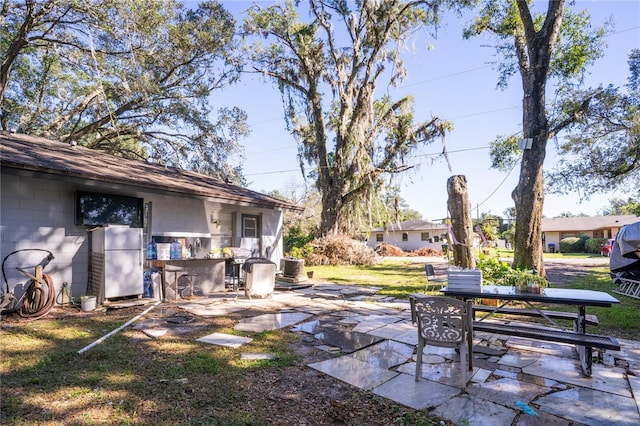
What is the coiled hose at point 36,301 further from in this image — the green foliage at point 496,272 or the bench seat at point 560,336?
the green foliage at point 496,272

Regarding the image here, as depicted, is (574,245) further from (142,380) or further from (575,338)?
(142,380)

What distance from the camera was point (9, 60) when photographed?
10516 millimetres

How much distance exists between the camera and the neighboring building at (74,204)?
570 cm

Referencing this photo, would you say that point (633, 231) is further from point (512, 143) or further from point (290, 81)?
point (290, 81)

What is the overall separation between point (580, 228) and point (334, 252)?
32511mm

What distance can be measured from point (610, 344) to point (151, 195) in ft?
26.4

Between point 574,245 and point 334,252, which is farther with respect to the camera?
point 574,245

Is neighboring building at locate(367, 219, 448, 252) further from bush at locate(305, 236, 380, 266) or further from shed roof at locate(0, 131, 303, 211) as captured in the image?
shed roof at locate(0, 131, 303, 211)

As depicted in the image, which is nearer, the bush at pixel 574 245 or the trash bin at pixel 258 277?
the trash bin at pixel 258 277

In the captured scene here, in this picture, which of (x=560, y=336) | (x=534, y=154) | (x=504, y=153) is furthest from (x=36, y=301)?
(x=504, y=153)

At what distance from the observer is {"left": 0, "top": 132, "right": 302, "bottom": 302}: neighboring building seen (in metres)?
5.70

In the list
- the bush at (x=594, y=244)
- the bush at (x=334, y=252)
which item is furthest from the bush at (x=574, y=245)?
the bush at (x=334, y=252)

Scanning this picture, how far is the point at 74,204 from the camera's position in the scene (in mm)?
6500

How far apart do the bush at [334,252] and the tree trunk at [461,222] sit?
8.56 m
